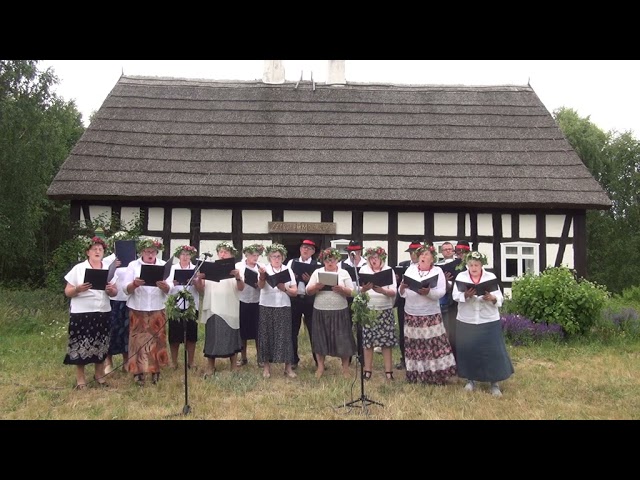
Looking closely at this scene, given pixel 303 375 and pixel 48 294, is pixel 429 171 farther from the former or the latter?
pixel 48 294

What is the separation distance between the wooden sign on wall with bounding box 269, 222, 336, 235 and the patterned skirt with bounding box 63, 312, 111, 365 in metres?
6.51

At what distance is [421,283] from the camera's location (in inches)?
227

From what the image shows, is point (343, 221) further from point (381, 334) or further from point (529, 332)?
point (381, 334)

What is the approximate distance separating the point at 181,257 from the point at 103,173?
255 inches

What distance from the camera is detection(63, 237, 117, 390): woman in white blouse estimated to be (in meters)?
5.61

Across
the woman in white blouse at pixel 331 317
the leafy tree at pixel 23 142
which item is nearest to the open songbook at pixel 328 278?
the woman in white blouse at pixel 331 317

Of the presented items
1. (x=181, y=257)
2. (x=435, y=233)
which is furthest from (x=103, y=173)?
(x=435, y=233)

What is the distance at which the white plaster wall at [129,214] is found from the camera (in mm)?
12094

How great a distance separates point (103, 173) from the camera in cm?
1195

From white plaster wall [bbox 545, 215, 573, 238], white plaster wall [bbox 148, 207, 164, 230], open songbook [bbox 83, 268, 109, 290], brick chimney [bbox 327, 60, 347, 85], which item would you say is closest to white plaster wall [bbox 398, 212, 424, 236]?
white plaster wall [bbox 545, 215, 573, 238]

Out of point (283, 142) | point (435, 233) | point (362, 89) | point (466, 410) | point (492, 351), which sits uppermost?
point (362, 89)

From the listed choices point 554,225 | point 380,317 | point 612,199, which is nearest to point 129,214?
point 380,317

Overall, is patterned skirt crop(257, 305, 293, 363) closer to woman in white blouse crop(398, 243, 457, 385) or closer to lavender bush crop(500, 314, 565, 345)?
woman in white blouse crop(398, 243, 457, 385)

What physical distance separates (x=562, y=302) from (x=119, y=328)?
652 centimetres
